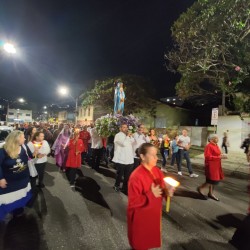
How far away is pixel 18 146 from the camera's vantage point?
4.42 metres

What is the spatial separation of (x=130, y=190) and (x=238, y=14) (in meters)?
12.5

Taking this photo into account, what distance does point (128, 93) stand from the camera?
28641 millimetres

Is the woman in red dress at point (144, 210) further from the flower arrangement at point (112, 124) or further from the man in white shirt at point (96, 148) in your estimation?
the man in white shirt at point (96, 148)

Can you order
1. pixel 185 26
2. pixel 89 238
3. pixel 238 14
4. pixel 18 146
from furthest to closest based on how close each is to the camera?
pixel 185 26
pixel 238 14
pixel 18 146
pixel 89 238

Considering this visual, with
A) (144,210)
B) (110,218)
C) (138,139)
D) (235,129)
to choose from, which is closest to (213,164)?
(138,139)

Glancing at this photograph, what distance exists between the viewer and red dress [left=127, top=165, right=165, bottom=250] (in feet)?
9.29

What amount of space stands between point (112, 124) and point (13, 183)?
537cm

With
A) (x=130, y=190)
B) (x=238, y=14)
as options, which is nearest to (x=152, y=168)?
(x=130, y=190)

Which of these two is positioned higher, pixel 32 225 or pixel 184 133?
pixel 184 133

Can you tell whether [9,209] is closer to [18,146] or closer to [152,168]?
[18,146]

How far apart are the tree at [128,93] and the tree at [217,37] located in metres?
12.6

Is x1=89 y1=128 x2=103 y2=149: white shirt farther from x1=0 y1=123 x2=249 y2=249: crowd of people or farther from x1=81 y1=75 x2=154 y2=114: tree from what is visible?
x1=81 y1=75 x2=154 y2=114: tree

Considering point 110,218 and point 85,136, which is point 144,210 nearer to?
point 110,218

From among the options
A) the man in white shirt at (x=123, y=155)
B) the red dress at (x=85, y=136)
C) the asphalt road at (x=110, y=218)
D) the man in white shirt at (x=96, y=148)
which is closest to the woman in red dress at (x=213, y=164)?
the asphalt road at (x=110, y=218)
